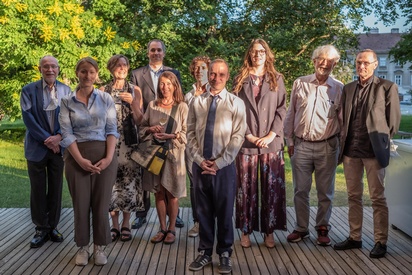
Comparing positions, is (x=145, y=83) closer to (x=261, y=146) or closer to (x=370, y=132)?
(x=261, y=146)

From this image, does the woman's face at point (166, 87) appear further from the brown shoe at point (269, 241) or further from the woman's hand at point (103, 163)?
the brown shoe at point (269, 241)

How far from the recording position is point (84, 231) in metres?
4.39

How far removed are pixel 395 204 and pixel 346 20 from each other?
30.2 feet

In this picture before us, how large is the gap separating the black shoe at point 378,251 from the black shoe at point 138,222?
239 cm

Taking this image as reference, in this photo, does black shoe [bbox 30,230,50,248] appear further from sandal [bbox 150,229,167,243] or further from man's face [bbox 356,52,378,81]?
man's face [bbox 356,52,378,81]

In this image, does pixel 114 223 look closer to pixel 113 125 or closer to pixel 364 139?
pixel 113 125

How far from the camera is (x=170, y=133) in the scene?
4914 mm

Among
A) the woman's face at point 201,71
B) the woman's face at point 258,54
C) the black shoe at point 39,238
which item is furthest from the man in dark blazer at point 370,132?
the black shoe at point 39,238

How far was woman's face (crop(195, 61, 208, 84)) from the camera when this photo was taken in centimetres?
523

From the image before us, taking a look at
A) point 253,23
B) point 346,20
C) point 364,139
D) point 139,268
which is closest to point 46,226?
point 139,268

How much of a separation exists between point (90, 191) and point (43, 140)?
2.63 feet

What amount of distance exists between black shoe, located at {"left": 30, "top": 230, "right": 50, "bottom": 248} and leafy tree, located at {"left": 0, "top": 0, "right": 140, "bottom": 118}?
6.84 metres

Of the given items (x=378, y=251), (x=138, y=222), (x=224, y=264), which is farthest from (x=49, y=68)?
(x=378, y=251)

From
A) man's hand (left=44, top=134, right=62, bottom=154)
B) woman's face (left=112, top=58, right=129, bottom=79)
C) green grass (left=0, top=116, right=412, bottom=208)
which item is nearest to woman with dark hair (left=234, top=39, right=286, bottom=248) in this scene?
woman's face (left=112, top=58, right=129, bottom=79)
